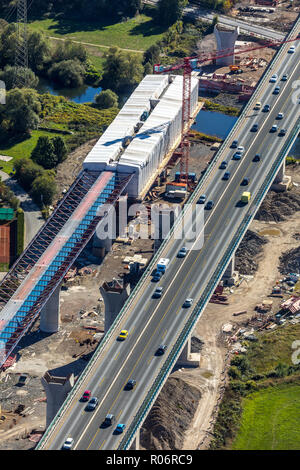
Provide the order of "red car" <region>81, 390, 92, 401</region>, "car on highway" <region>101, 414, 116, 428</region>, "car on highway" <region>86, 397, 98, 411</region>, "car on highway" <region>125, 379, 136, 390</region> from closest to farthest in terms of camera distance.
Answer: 1. "car on highway" <region>101, 414, 116, 428</region>
2. "car on highway" <region>86, 397, 98, 411</region>
3. "red car" <region>81, 390, 92, 401</region>
4. "car on highway" <region>125, 379, 136, 390</region>

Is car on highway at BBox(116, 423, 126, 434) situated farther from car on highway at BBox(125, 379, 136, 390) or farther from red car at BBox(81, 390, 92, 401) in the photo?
car on highway at BBox(125, 379, 136, 390)

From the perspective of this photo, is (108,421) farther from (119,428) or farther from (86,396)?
(86,396)

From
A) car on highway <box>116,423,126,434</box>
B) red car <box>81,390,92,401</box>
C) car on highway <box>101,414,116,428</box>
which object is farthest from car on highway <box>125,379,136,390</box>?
car on highway <box>116,423,126,434</box>

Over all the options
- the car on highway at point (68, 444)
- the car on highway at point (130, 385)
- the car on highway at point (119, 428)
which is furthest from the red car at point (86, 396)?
the car on highway at point (68, 444)

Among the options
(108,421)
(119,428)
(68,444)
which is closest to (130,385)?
(108,421)

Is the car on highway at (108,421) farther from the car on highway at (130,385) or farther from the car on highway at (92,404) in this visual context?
the car on highway at (130,385)

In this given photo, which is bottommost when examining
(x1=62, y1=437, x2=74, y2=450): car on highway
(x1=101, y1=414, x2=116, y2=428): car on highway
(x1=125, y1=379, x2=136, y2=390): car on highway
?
(x1=62, y1=437, x2=74, y2=450): car on highway
